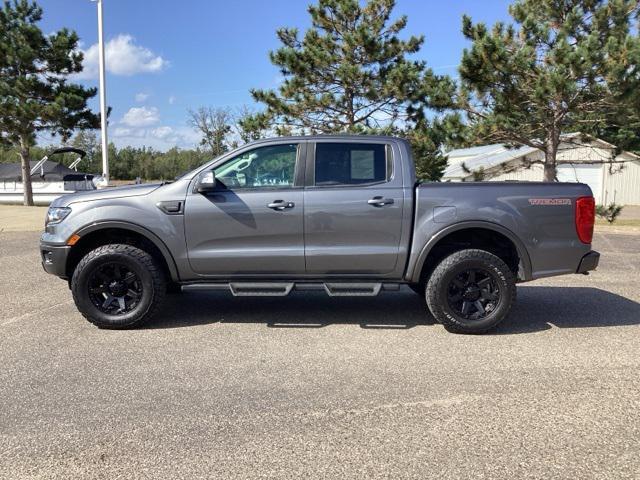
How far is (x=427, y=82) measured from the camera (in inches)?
724

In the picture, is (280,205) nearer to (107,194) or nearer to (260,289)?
(260,289)

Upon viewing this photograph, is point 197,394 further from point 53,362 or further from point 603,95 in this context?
point 603,95

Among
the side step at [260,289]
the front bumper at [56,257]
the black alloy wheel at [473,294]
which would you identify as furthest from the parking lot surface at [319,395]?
the front bumper at [56,257]

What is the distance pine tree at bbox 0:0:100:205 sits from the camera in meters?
25.5

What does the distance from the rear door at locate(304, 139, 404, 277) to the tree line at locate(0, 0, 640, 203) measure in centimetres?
1114

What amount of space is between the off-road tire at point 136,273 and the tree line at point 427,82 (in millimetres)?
12686

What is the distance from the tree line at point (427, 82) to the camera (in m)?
15.1

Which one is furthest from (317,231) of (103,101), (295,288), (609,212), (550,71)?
(103,101)

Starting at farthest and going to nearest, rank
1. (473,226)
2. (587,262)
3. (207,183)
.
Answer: (587,262), (473,226), (207,183)

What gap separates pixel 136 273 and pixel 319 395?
2.55 meters

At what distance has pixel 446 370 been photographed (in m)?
4.45

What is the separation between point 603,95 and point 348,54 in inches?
355

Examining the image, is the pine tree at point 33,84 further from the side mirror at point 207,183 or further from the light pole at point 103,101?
the side mirror at point 207,183

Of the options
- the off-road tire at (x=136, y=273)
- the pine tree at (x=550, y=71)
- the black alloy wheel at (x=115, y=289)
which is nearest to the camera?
the off-road tire at (x=136, y=273)
